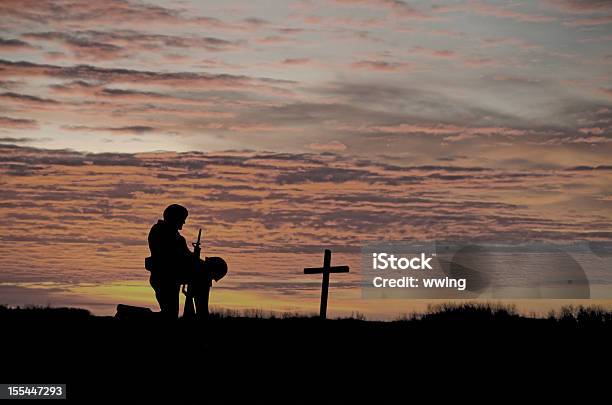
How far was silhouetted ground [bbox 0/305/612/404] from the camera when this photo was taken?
17453 millimetres

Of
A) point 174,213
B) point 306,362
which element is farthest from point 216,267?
point 306,362

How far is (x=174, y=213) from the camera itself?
22.1 metres

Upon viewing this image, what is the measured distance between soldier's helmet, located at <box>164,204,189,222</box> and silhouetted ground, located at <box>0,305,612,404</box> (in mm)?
2274

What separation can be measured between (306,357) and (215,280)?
11.0 feet

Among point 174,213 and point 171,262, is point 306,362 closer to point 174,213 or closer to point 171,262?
point 171,262

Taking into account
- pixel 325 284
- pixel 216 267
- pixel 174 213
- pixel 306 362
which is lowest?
pixel 306 362

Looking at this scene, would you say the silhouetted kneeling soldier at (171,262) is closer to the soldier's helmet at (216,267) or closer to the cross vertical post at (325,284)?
the soldier's helmet at (216,267)

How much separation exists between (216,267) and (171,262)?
1.44 meters

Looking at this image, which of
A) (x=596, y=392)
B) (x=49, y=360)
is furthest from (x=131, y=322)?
(x=596, y=392)

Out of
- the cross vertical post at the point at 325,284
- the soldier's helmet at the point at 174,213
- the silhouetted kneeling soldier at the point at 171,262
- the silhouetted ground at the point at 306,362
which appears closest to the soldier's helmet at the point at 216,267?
the silhouetted kneeling soldier at the point at 171,262

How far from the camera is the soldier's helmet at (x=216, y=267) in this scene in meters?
23.3

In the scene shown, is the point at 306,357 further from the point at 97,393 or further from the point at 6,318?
the point at 6,318

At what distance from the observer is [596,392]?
1772cm

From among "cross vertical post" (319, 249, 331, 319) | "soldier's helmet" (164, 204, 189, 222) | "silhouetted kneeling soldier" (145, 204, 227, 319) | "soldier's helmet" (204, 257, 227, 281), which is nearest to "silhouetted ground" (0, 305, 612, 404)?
"silhouetted kneeling soldier" (145, 204, 227, 319)
